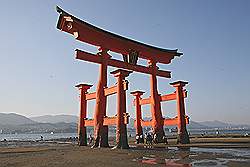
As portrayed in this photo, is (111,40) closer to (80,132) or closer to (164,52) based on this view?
(164,52)

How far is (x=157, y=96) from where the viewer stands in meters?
23.0

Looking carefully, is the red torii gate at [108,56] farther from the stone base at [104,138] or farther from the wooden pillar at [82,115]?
the wooden pillar at [82,115]

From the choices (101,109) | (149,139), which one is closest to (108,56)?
(101,109)

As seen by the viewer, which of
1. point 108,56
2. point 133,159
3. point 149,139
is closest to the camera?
point 133,159

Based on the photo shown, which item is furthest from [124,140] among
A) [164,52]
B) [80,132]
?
[164,52]

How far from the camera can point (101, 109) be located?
18547mm

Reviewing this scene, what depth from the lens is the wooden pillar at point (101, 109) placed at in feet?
59.2

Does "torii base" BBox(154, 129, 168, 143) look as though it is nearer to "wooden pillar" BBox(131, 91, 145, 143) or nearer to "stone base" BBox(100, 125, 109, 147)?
"wooden pillar" BBox(131, 91, 145, 143)

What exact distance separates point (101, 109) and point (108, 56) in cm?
430

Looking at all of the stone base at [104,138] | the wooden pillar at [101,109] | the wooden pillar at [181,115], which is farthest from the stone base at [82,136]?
the wooden pillar at [181,115]

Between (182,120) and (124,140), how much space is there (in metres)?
6.77

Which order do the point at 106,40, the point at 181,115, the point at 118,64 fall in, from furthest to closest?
the point at 181,115, the point at 118,64, the point at 106,40

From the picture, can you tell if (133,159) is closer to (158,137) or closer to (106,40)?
(106,40)

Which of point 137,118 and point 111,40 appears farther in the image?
point 137,118
